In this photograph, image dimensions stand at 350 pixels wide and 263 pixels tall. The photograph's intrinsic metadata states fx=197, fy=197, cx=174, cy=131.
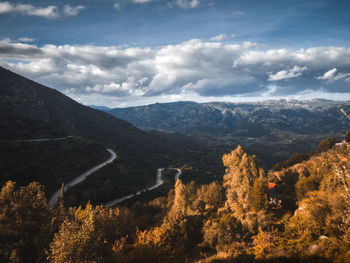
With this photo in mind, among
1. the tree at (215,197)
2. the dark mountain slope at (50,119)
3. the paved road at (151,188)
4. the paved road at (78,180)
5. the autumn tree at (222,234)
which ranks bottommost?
the paved road at (151,188)

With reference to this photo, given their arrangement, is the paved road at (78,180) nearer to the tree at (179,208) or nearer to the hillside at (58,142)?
the hillside at (58,142)

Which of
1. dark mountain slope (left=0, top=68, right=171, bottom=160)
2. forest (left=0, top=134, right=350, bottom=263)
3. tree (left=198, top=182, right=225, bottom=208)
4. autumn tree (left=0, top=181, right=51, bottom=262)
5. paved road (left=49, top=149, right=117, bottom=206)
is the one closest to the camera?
forest (left=0, top=134, right=350, bottom=263)

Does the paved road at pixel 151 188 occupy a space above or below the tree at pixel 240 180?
below

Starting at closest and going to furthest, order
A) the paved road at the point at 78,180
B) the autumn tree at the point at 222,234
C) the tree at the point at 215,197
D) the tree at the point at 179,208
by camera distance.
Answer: the autumn tree at the point at 222,234 → the tree at the point at 179,208 → the tree at the point at 215,197 → the paved road at the point at 78,180

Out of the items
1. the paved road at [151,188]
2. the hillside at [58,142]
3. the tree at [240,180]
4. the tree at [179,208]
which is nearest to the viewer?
the tree at [179,208]

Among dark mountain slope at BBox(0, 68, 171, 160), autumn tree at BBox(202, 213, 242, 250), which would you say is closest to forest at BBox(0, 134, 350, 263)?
autumn tree at BBox(202, 213, 242, 250)

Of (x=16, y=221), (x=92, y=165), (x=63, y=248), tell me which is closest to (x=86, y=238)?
(x=63, y=248)

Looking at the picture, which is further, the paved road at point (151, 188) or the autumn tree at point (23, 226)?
the paved road at point (151, 188)

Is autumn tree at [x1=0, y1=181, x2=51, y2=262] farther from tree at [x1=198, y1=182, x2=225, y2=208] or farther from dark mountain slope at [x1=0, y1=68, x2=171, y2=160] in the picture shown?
dark mountain slope at [x1=0, y1=68, x2=171, y2=160]

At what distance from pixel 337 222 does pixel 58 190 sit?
245 ft

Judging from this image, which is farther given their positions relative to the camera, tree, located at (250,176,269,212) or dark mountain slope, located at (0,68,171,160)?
dark mountain slope, located at (0,68,171,160)

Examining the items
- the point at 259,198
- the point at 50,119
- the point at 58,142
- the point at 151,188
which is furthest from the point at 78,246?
the point at 50,119

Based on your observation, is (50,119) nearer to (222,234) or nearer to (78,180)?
(78,180)

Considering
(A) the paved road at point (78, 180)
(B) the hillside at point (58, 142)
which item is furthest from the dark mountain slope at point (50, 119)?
(A) the paved road at point (78, 180)
